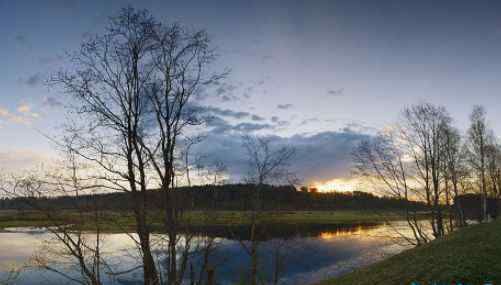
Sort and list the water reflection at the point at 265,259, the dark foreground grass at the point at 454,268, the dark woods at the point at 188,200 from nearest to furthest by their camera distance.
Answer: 1. the dark foreground grass at the point at 454,268
2. the dark woods at the point at 188,200
3. the water reflection at the point at 265,259

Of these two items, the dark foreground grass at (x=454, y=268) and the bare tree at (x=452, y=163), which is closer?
the dark foreground grass at (x=454, y=268)

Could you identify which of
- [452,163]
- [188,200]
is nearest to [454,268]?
[188,200]

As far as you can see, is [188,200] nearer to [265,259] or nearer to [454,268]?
[454,268]

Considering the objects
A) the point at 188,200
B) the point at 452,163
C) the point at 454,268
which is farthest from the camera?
the point at 452,163

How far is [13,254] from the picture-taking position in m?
36.8

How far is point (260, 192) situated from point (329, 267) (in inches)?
626

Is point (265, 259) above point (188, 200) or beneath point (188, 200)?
beneath

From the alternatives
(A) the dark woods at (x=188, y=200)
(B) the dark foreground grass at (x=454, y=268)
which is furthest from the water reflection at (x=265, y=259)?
(B) the dark foreground grass at (x=454, y=268)

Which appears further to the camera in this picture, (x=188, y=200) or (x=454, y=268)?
(x=188, y=200)

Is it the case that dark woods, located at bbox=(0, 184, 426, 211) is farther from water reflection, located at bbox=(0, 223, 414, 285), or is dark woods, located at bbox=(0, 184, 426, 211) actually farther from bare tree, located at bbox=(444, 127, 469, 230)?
bare tree, located at bbox=(444, 127, 469, 230)

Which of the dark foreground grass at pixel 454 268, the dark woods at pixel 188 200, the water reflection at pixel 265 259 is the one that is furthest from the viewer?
the water reflection at pixel 265 259

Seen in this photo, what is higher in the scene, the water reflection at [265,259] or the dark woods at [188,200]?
the dark woods at [188,200]

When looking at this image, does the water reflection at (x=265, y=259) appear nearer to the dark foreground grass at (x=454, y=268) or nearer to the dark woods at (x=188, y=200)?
the dark woods at (x=188, y=200)

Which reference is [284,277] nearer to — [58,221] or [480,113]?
[58,221]
